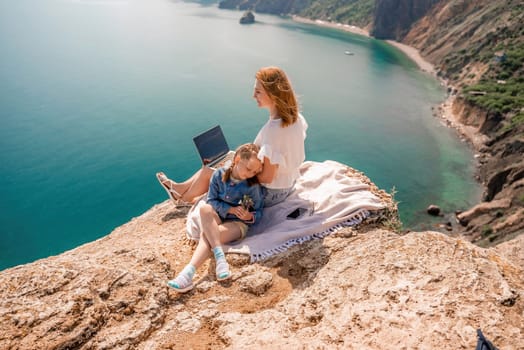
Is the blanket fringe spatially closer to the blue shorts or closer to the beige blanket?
the beige blanket

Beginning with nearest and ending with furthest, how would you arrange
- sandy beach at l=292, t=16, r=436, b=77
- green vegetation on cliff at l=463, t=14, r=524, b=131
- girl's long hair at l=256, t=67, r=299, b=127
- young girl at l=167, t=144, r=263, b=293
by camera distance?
girl's long hair at l=256, t=67, r=299, b=127 < young girl at l=167, t=144, r=263, b=293 < green vegetation on cliff at l=463, t=14, r=524, b=131 < sandy beach at l=292, t=16, r=436, b=77

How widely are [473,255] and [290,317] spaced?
199 cm

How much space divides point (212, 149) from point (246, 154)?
2221 mm

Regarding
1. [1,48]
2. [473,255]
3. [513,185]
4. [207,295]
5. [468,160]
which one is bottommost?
[468,160]

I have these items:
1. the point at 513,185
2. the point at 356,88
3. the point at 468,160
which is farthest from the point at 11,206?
the point at 356,88

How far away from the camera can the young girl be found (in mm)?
5102

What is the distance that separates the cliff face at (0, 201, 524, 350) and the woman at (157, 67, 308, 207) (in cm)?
135

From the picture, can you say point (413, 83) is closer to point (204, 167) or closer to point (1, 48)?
point (204, 167)

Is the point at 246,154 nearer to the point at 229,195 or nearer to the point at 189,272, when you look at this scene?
the point at 229,195

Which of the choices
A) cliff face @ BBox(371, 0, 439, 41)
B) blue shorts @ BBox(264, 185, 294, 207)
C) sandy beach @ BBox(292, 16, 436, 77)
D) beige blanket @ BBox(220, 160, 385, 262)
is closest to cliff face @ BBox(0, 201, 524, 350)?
beige blanket @ BBox(220, 160, 385, 262)

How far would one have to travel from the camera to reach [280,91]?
5.04 metres

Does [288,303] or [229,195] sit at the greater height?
[229,195]

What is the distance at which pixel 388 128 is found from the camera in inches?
1624

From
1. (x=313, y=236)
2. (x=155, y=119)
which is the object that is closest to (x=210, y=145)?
(x=313, y=236)
